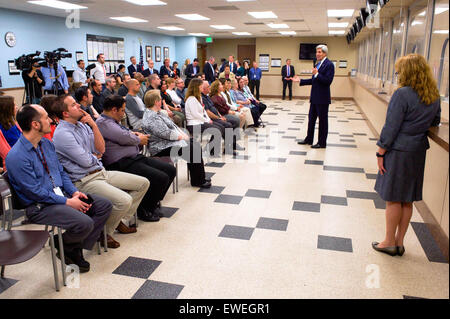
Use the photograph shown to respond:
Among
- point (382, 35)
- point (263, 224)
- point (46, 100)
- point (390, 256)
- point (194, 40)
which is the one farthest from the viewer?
point (194, 40)

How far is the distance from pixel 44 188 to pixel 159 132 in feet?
5.54

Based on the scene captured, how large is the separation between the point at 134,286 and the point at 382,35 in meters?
9.44

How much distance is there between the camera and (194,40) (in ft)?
58.6

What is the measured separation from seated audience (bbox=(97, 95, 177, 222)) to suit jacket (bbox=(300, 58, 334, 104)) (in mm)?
3584

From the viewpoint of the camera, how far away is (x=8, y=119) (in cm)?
308

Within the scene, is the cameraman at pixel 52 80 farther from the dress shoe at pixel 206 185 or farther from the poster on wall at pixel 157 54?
the poster on wall at pixel 157 54

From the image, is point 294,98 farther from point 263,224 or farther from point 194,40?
→ point 263,224

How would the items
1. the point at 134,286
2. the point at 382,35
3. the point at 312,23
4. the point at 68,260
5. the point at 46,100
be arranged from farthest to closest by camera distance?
1. the point at 312,23
2. the point at 382,35
3. the point at 46,100
4. the point at 68,260
5. the point at 134,286

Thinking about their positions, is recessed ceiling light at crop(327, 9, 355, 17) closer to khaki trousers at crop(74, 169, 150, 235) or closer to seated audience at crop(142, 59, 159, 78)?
seated audience at crop(142, 59, 159, 78)

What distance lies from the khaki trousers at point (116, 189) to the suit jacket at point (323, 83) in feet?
13.0

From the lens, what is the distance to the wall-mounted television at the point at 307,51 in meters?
16.7

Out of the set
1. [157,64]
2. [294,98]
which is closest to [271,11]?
[294,98]

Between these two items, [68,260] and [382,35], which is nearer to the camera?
[68,260]

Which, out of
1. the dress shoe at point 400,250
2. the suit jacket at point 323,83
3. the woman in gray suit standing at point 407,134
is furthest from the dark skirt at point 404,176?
the suit jacket at point 323,83
